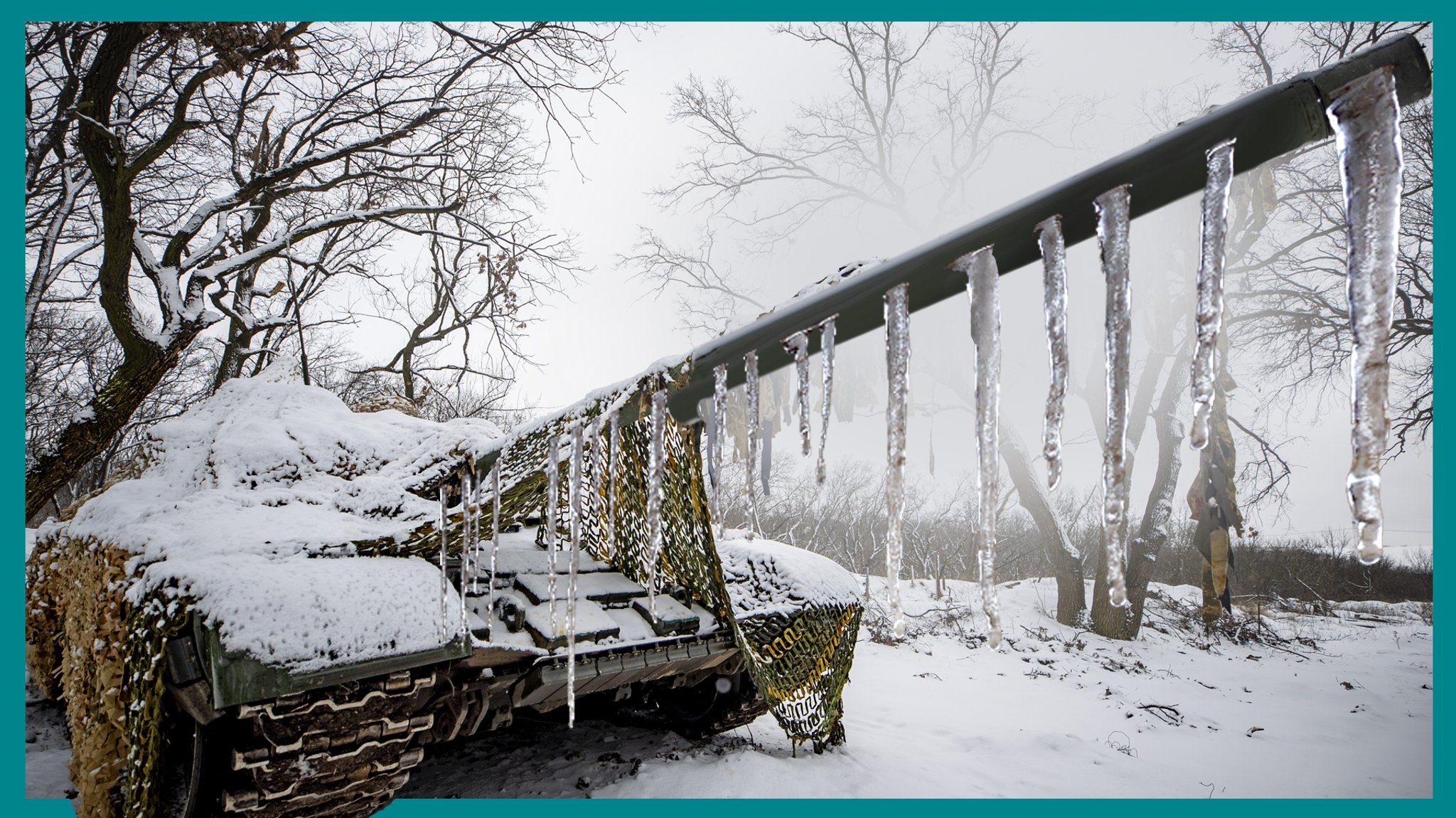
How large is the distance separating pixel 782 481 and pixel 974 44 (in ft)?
30.8

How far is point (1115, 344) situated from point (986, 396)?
10.7 inches

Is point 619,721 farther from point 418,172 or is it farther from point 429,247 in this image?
point 429,247

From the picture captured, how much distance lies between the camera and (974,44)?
419 inches

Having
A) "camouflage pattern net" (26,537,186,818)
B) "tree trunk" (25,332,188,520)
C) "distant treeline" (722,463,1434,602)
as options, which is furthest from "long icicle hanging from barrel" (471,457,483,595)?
"distant treeline" (722,463,1434,602)

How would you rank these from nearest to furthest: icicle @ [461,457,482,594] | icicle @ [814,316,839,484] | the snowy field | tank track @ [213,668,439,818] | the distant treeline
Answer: icicle @ [814,316,839,484] < tank track @ [213,668,439,818] < icicle @ [461,457,482,594] < the snowy field < the distant treeline

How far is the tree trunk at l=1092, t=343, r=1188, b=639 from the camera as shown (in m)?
8.40

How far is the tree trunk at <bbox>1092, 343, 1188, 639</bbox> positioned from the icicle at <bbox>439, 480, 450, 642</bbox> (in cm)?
799

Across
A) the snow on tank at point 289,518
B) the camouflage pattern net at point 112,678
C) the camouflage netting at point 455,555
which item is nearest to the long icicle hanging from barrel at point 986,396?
the camouflage netting at point 455,555

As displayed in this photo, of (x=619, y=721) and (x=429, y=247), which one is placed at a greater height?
(x=429, y=247)

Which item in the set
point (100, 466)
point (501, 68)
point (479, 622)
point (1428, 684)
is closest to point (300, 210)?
point (501, 68)

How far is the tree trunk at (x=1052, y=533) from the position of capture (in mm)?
8969

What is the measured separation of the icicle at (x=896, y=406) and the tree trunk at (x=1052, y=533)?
7.82 metres

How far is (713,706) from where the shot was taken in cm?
478

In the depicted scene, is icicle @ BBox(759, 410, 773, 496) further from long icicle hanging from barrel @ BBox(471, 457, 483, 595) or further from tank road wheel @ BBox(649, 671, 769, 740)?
tank road wheel @ BBox(649, 671, 769, 740)
